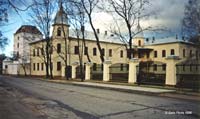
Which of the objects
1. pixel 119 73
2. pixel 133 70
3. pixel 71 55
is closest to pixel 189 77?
pixel 133 70

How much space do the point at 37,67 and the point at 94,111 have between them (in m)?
60.2

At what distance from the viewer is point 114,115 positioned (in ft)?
31.9

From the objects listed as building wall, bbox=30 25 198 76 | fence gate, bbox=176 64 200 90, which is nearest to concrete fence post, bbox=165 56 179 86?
fence gate, bbox=176 64 200 90

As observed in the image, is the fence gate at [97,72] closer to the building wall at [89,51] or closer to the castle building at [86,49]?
the castle building at [86,49]

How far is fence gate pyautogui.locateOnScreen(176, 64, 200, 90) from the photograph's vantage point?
20337 millimetres

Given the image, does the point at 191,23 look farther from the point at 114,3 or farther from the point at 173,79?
the point at 173,79

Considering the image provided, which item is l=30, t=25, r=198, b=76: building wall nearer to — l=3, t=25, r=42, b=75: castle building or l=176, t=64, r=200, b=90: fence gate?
l=3, t=25, r=42, b=75: castle building

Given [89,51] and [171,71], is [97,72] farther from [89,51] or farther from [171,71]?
[89,51]

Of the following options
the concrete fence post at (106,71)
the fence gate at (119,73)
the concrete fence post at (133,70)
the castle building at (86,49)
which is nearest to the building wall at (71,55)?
the castle building at (86,49)

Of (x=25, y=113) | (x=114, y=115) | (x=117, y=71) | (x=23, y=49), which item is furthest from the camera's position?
(x=23, y=49)

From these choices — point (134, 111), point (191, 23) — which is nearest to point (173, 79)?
point (134, 111)

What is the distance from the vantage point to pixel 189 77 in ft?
70.4

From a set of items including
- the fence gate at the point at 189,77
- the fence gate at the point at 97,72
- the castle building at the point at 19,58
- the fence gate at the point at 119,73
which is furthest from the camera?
the castle building at the point at 19,58

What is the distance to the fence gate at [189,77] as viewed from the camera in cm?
2034
